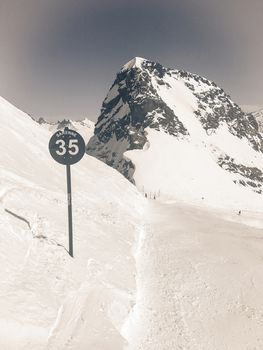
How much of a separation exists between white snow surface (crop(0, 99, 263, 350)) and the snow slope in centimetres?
3

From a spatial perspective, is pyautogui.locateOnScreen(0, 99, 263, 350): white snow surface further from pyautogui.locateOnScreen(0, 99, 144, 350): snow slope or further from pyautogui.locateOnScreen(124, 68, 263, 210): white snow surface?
pyautogui.locateOnScreen(124, 68, 263, 210): white snow surface

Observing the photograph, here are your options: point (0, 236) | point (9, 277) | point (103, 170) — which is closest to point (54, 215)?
point (0, 236)

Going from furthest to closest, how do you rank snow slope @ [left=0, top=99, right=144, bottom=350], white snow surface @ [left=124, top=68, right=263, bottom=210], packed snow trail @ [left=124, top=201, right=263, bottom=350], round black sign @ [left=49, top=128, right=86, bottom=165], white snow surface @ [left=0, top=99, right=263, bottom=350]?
white snow surface @ [left=124, top=68, right=263, bottom=210] < round black sign @ [left=49, top=128, right=86, bottom=165] < packed snow trail @ [left=124, top=201, right=263, bottom=350] < white snow surface @ [left=0, top=99, right=263, bottom=350] < snow slope @ [left=0, top=99, right=144, bottom=350]

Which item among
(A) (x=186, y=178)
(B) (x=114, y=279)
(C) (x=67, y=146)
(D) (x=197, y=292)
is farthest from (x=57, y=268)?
(A) (x=186, y=178)

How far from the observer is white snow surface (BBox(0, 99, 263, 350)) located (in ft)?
25.5

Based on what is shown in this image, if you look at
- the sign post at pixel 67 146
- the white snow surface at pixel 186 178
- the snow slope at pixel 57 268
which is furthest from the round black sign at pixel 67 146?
the white snow surface at pixel 186 178

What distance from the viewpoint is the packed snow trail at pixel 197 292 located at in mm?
8289

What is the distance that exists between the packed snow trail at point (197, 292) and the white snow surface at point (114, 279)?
30 mm

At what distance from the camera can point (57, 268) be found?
9.84 m

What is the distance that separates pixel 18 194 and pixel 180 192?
484ft

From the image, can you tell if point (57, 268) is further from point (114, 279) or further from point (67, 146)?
point (67, 146)

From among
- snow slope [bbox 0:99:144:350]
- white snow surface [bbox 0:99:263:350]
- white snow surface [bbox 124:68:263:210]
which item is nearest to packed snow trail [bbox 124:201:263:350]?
white snow surface [bbox 0:99:263:350]

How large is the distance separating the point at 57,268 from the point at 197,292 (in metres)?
4.00

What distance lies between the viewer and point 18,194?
45.1 ft
